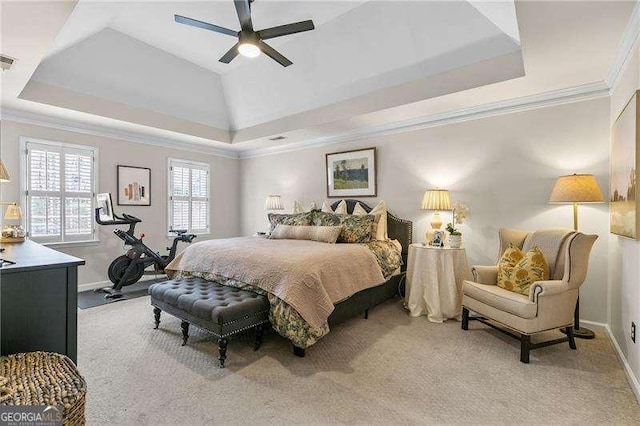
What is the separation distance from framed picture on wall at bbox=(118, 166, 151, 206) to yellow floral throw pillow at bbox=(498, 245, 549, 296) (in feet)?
18.2

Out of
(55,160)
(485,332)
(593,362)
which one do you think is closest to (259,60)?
(55,160)

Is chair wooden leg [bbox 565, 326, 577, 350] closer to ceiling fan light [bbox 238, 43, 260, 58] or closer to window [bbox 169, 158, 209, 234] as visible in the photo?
ceiling fan light [bbox 238, 43, 260, 58]

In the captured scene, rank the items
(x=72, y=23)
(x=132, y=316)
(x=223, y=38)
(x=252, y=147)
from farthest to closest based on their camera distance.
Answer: (x=252, y=147), (x=223, y=38), (x=132, y=316), (x=72, y=23)

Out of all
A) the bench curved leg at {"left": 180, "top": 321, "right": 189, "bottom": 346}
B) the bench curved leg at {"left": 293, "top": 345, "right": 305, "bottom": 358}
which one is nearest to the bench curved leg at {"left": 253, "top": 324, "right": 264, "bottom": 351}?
the bench curved leg at {"left": 293, "top": 345, "right": 305, "bottom": 358}

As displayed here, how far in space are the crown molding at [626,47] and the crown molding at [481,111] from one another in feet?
0.70

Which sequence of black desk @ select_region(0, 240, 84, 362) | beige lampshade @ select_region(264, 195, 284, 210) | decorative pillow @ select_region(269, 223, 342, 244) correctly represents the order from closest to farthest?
black desk @ select_region(0, 240, 84, 362) < decorative pillow @ select_region(269, 223, 342, 244) < beige lampshade @ select_region(264, 195, 284, 210)

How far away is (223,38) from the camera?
4086mm

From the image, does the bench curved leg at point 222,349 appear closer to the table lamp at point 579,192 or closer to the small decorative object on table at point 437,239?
the small decorative object on table at point 437,239

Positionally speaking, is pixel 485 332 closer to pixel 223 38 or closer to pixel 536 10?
pixel 536 10

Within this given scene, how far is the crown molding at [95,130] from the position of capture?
420cm

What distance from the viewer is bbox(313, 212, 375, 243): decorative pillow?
4070 mm

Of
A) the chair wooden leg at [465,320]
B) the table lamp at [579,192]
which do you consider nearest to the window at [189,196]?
the chair wooden leg at [465,320]

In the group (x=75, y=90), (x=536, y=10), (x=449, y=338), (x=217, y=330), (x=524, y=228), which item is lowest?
(x=449, y=338)

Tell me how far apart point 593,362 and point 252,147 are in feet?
19.5
